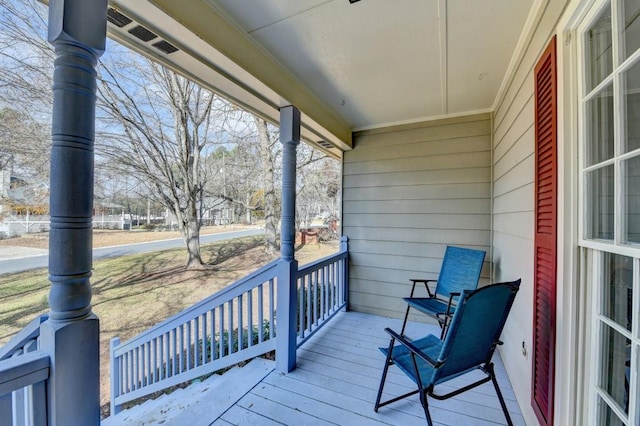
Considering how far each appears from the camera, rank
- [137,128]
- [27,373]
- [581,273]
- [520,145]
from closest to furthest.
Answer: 1. [27,373]
2. [581,273]
3. [520,145]
4. [137,128]

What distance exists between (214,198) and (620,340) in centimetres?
702

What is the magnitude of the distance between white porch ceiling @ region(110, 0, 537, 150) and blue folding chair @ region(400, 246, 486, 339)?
67.1 inches

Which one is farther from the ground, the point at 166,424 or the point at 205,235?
the point at 205,235

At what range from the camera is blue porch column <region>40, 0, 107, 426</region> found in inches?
37.1

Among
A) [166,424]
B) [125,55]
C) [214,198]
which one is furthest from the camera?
[214,198]

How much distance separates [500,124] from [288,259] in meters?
2.53

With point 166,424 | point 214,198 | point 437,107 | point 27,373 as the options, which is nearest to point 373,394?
point 166,424

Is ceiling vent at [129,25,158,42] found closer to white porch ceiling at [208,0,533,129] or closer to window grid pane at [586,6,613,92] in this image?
white porch ceiling at [208,0,533,129]

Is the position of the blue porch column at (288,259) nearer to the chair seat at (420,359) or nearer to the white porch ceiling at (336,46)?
the white porch ceiling at (336,46)

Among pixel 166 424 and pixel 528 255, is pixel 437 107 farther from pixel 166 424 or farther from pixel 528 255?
pixel 166 424

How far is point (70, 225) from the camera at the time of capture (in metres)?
0.97

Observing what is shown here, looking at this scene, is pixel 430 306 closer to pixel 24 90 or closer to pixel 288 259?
pixel 288 259

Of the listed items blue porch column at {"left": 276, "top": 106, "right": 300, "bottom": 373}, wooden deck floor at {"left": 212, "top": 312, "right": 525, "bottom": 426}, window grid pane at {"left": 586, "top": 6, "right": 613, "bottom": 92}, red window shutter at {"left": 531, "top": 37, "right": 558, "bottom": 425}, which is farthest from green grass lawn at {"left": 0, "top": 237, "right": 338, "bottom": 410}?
window grid pane at {"left": 586, "top": 6, "right": 613, "bottom": 92}

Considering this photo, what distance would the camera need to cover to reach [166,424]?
1.79m
